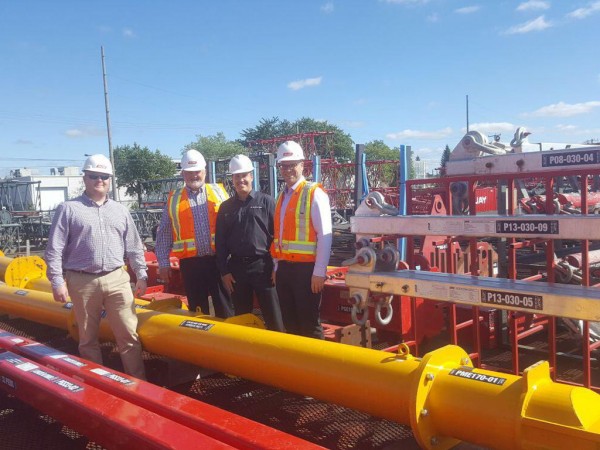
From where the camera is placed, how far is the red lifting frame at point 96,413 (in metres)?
2.21

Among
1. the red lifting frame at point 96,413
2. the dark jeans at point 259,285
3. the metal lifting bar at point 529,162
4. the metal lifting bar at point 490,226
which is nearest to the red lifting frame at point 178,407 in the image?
the red lifting frame at point 96,413

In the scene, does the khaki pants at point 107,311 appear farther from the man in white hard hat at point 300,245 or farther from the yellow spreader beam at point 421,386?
the man in white hard hat at point 300,245

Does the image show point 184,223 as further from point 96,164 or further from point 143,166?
point 143,166

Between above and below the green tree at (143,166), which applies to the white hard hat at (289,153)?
below

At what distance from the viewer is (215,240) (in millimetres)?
4453

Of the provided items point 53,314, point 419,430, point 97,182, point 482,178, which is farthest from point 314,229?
point 53,314

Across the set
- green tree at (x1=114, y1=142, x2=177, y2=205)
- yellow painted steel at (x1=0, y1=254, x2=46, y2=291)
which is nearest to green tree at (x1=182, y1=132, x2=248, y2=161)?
green tree at (x1=114, y1=142, x2=177, y2=205)

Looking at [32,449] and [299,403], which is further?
[299,403]

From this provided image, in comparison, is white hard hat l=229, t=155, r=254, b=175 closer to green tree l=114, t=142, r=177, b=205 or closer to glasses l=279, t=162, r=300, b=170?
glasses l=279, t=162, r=300, b=170

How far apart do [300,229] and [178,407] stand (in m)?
1.72

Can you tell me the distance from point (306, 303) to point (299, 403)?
0.71m

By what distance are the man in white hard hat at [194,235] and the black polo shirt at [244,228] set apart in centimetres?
32

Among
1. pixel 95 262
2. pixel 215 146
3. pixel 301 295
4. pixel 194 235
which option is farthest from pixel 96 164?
pixel 215 146

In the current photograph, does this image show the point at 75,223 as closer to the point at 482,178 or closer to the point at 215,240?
the point at 215,240
